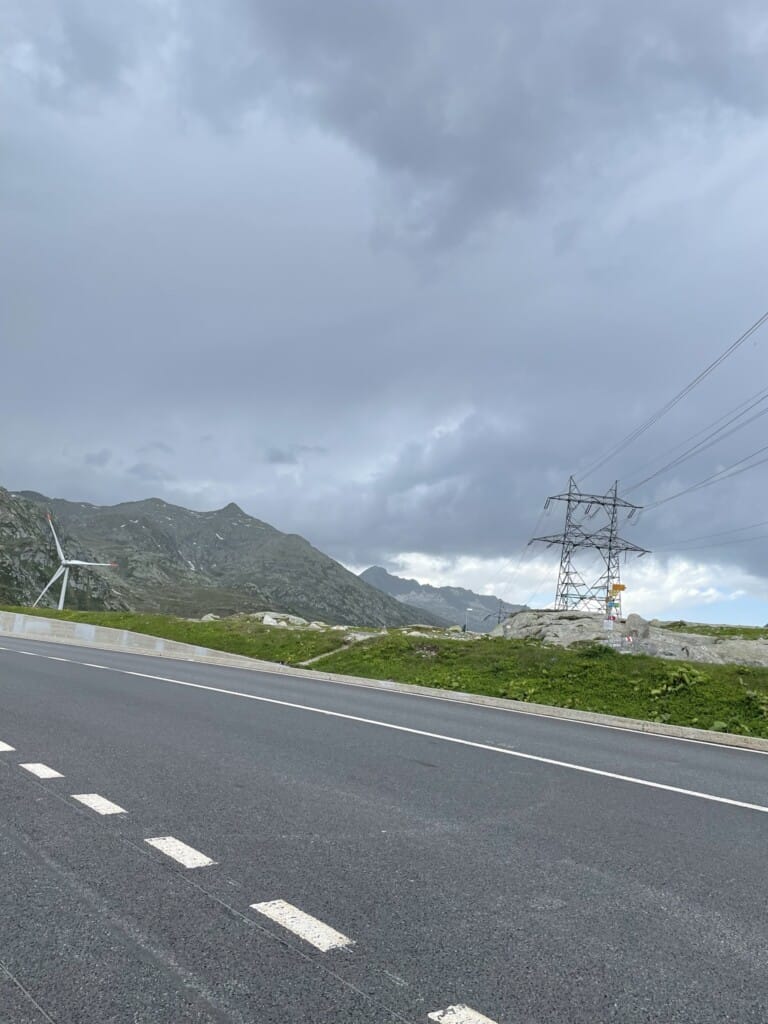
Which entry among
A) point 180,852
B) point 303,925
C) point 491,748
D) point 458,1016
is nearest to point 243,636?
point 491,748

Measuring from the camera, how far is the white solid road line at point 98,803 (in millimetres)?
6266

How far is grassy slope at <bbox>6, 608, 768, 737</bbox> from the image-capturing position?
56.7ft

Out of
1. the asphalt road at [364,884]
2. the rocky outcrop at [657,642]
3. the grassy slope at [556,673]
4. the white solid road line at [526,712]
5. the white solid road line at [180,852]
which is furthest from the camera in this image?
the rocky outcrop at [657,642]

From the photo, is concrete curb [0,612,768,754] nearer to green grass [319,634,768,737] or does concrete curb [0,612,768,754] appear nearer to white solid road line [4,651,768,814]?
green grass [319,634,768,737]

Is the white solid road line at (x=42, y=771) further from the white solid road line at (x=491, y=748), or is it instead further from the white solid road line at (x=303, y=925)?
the white solid road line at (x=491, y=748)

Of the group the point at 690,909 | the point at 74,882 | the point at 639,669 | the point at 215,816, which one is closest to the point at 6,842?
the point at 74,882

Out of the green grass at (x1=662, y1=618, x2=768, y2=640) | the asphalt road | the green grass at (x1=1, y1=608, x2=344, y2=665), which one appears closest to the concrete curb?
the green grass at (x1=1, y1=608, x2=344, y2=665)

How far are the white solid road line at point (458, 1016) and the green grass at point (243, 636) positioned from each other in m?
23.8

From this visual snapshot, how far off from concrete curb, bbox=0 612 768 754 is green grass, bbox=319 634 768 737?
91 cm

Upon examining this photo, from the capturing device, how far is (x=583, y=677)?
2048cm

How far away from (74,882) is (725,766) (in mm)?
10079

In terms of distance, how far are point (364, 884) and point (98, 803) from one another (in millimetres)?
2878

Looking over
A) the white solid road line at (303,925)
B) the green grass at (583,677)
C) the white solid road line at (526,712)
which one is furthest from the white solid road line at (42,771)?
the green grass at (583,677)

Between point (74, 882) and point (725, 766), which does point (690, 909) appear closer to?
point (74, 882)
